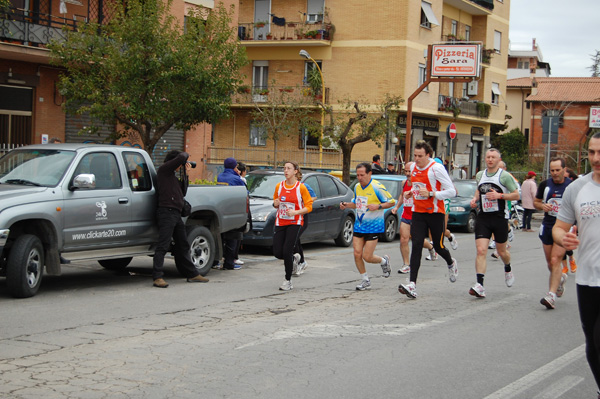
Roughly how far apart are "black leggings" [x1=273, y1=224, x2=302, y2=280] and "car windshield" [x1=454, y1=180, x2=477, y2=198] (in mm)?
13691

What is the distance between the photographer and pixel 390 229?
18.7m

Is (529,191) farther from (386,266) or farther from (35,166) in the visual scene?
(35,166)

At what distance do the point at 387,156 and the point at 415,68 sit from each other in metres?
4.85

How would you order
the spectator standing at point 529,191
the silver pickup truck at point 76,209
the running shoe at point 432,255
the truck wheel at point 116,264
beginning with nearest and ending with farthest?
the silver pickup truck at point 76,209 < the truck wheel at point 116,264 < the running shoe at point 432,255 < the spectator standing at point 529,191

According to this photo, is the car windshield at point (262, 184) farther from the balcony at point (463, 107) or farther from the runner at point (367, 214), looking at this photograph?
the balcony at point (463, 107)

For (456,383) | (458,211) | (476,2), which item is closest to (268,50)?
(476,2)

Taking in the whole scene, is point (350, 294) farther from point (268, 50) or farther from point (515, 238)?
point (268, 50)

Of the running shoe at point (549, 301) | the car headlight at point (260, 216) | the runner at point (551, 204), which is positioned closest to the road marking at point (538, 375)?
the running shoe at point (549, 301)

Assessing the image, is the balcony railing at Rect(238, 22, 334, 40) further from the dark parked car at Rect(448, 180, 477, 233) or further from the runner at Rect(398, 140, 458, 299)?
the runner at Rect(398, 140, 458, 299)

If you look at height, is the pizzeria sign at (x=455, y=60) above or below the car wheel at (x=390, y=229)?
above

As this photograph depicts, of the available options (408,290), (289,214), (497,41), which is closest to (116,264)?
(289,214)

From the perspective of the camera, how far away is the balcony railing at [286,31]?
39719 millimetres

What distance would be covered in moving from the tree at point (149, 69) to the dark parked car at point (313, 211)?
344cm

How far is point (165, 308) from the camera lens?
8.96 m
